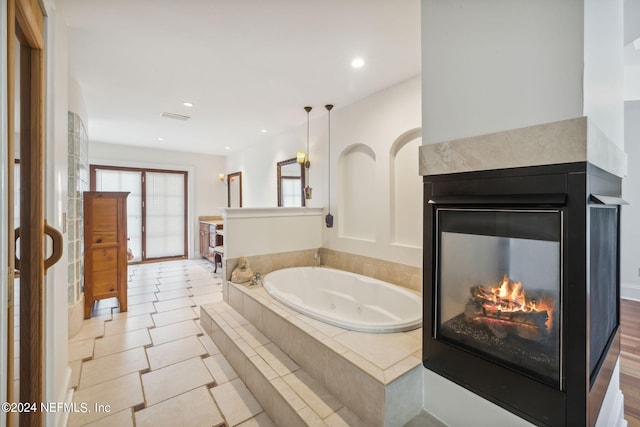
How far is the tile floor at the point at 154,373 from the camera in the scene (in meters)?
1.75

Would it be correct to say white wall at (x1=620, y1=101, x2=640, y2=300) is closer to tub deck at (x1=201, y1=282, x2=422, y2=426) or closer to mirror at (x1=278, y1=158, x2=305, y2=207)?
tub deck at (x1=201, y1=282, x2=422, y2=426)

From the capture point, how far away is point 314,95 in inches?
127

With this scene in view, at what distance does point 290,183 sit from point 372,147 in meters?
1.73

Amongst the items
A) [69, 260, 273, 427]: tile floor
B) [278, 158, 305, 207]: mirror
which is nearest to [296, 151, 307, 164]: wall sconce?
[278, 158, 305, 207]: mirror

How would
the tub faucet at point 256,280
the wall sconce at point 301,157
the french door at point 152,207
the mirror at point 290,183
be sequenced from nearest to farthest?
1. the tub faucet at point 256,280
2. the wall sconce at point 301,157
3. the mirror at point 290,183
4. the french door at point 152,207

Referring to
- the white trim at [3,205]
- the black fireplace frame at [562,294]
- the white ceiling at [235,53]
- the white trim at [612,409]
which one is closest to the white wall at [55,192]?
the white ceiling at [235,53]

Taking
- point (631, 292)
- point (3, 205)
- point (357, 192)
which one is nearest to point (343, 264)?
point (357, 192)

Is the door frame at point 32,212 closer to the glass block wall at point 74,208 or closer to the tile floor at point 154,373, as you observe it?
the tile floor at point 154,373

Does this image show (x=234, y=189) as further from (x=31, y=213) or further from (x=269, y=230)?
(x=31, y=213)

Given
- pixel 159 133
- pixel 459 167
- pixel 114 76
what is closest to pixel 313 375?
pixel 459 167

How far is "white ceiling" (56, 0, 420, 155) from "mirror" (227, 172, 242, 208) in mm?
2493

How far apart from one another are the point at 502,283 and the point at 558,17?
1.12m

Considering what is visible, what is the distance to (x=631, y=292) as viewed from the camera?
387 centimetres

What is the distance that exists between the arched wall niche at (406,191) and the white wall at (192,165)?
482 cm
